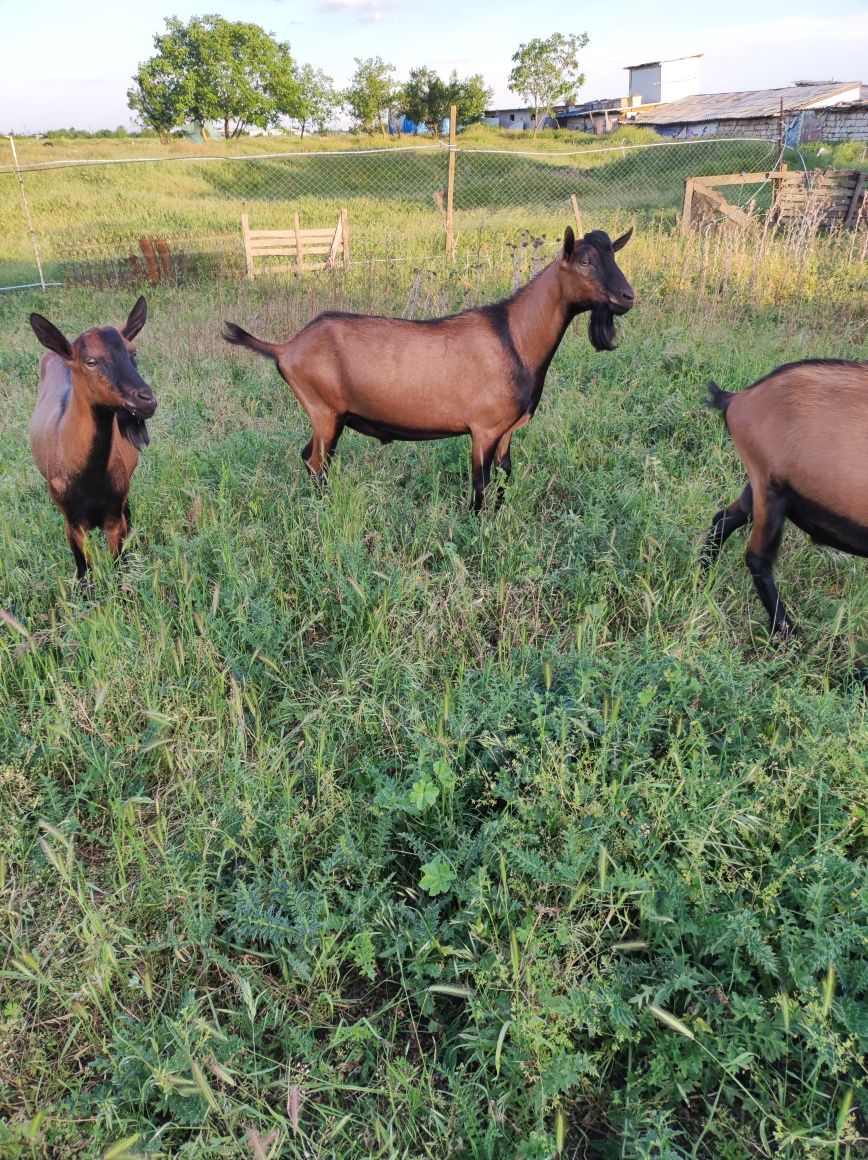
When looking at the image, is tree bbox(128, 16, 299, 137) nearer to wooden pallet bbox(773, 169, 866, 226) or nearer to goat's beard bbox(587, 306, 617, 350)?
wooden pallet bbox(773, 169, 866, 226)

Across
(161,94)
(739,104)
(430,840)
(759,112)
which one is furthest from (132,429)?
(161,94)

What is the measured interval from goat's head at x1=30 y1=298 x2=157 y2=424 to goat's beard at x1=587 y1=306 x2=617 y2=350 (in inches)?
93.6

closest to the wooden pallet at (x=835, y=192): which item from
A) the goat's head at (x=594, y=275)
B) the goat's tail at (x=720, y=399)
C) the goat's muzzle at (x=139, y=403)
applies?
the goat's head at (x=594, y=275)

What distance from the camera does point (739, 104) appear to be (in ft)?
111

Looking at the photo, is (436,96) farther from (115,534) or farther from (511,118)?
(115,534)

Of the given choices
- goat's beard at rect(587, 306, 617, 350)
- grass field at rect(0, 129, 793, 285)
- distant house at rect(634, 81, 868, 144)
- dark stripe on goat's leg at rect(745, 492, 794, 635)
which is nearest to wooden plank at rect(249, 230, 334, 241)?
grass field at rect(0, 129, 793, 285)

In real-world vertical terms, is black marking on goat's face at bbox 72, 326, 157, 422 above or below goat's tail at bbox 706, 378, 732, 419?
above

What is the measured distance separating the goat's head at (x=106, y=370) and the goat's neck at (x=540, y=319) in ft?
6.46

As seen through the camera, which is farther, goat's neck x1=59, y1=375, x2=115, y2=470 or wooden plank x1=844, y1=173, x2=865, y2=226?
wooden plank x1=844, y1=173, x2=865, y2=226

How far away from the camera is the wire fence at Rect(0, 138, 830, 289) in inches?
428

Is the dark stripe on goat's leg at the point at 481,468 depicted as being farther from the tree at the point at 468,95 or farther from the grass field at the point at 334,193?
the tree at the point at 468,95

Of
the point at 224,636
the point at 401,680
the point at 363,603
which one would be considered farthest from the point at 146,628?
the point at 401,680

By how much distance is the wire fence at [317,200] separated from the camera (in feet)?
35.7

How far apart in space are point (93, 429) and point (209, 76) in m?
64.1
